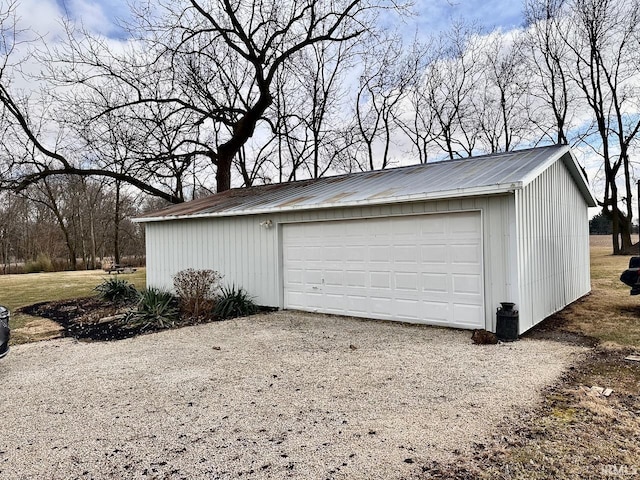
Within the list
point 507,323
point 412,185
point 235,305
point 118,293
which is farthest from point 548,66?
point 118,293

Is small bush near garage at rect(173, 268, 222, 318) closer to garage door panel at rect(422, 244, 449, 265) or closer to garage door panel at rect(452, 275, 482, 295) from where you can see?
garage door panel at rect(422, 244, 449, 265)

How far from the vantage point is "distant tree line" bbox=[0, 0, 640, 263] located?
13633mm

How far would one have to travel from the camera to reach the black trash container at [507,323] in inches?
227

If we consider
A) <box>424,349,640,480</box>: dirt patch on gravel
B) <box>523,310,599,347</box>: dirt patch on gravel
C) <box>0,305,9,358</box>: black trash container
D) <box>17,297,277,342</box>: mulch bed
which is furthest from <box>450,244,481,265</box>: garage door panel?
<box>0,305,9,358</box>: black trash container

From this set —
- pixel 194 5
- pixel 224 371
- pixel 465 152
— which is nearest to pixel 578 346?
pixel 224 371

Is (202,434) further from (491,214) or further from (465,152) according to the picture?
(465,152)

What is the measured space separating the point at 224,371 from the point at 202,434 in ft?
5.19

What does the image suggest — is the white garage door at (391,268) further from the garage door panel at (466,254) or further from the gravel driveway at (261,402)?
the gravel driveway at (261,402)

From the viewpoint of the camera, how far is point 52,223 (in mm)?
29828

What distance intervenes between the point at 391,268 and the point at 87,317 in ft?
21.0

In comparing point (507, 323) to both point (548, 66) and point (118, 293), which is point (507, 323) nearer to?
point (118, 293)

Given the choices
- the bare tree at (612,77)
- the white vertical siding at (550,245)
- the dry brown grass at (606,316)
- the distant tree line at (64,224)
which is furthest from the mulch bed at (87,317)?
the bare tree at (612,77)

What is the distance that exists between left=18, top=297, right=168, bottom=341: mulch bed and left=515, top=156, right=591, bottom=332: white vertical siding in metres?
6.25

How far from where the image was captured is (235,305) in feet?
28.3
